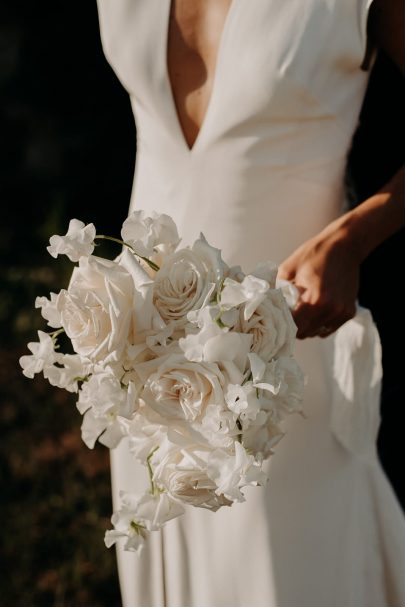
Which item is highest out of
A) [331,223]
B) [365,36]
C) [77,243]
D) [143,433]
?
[365,36]

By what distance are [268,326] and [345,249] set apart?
38 centimetres

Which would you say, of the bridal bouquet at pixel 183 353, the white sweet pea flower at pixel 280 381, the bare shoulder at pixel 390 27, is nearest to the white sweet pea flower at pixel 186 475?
the bridal bouquet at pixel 183 353

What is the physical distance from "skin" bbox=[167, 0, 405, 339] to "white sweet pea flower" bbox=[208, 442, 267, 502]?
1.05ft

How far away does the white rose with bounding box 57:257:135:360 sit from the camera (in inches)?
50.6

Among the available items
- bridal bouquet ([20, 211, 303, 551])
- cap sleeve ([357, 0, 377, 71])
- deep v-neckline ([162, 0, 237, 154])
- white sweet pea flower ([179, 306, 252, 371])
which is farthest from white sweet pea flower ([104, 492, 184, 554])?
cap sleeve ([357, 0, 377, 71])

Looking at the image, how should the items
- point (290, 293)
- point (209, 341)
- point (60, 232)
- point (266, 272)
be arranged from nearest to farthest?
1. point (209, 341)
2. point (266, 272)
3. point (290, 293)
4. point (60, 232)

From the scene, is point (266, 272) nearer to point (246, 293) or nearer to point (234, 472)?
point (246, 293)

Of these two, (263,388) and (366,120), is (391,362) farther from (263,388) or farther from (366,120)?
(263,388)

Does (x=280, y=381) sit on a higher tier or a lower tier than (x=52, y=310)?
lower

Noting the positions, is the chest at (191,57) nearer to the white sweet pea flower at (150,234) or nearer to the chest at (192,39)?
the chest at (192,39)

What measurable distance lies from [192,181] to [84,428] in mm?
552

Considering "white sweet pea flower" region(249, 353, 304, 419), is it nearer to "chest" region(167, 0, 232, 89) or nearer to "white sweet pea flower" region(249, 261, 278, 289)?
"white sweet pea flower" region(249, 261, 278, 289)

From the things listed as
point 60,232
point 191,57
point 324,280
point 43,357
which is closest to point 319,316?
point 324,280

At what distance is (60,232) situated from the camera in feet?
14.3
